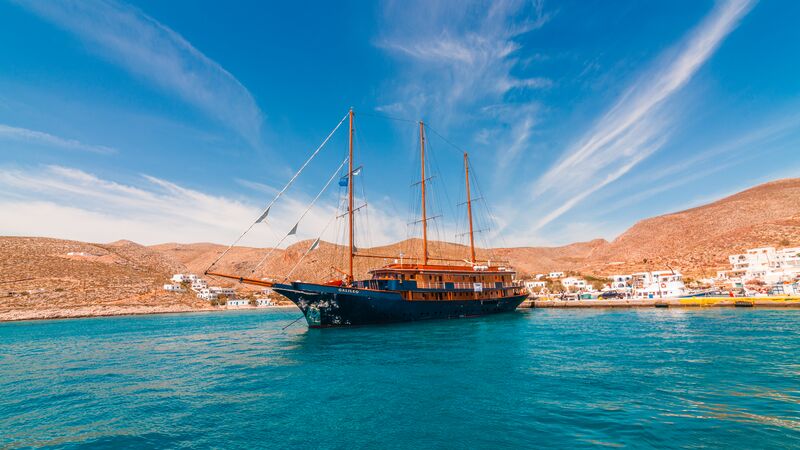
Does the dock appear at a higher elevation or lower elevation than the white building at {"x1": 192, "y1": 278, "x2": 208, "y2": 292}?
lower

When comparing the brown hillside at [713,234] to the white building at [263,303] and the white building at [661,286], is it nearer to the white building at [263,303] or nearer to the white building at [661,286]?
the white building at [661,286]

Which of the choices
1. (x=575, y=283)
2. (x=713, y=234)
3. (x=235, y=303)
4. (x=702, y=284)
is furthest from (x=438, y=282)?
(x=713, y=234)

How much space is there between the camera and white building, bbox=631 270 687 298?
65438mm

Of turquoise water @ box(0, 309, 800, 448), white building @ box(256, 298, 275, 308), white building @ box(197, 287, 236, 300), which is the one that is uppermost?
turquoise water @ box(0, 309, 800, 448)

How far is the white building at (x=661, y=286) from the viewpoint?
65.4m

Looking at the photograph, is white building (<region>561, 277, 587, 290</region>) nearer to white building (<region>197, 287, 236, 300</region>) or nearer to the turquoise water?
the turquoise water

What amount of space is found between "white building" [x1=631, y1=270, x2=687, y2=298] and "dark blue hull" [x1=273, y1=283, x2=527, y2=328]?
5112cm

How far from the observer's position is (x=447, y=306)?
45.4m

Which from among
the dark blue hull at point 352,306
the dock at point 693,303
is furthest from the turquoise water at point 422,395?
the dock at point 693,303

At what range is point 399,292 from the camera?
1572 inches

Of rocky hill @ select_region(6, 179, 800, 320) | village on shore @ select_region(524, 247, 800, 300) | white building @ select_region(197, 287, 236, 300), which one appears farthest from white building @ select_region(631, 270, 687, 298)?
white building @ select_region(197, 287, 236, 300)

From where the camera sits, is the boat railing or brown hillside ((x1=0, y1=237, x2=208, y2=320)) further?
brown hillside ((x1=0, y1=237, x2=208, y2=320))

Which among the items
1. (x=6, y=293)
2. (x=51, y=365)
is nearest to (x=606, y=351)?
(x=51, y=365)

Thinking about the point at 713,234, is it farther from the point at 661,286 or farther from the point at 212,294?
the point at 212,294
